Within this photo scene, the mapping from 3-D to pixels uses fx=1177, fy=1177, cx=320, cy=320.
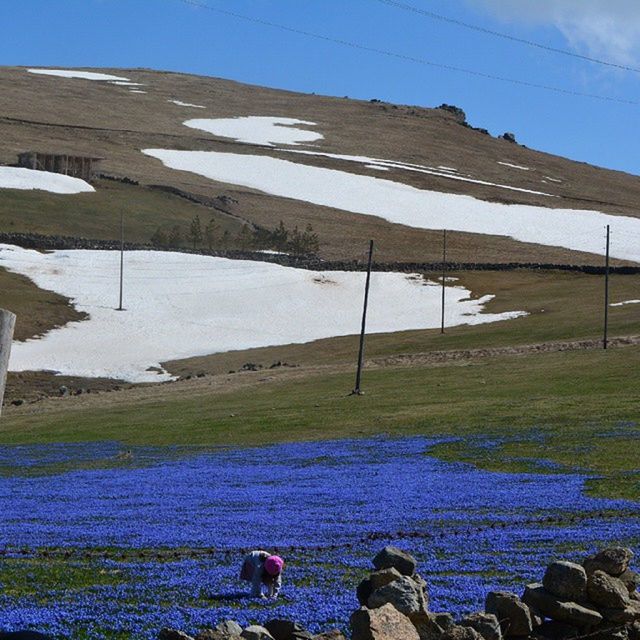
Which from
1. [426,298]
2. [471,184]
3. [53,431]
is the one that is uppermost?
[471,184]

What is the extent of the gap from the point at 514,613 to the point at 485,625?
1.99 ft

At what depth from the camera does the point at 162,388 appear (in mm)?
61812

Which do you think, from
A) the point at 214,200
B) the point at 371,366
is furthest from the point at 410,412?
the point at 214,200

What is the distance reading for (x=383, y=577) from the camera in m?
11.5

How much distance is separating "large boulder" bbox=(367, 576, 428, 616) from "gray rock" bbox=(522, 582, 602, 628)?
120 cm

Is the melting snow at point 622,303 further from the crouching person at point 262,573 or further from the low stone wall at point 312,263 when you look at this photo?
the crouching person at point 262,573

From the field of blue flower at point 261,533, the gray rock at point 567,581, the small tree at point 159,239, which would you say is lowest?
the field of blue flower at point 261,533

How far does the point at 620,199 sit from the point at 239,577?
17511 centimetres

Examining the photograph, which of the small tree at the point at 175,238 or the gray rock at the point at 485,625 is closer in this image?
the gray rock at the point at 485,625

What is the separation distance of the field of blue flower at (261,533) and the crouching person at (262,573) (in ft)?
0.66

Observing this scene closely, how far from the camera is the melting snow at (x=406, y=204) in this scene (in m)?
139

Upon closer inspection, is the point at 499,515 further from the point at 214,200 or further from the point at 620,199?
the point at 620,199

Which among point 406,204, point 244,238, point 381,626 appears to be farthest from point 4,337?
point 406,204

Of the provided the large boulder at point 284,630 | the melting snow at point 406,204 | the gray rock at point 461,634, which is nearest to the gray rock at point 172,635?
the large boulder at point 284,630
